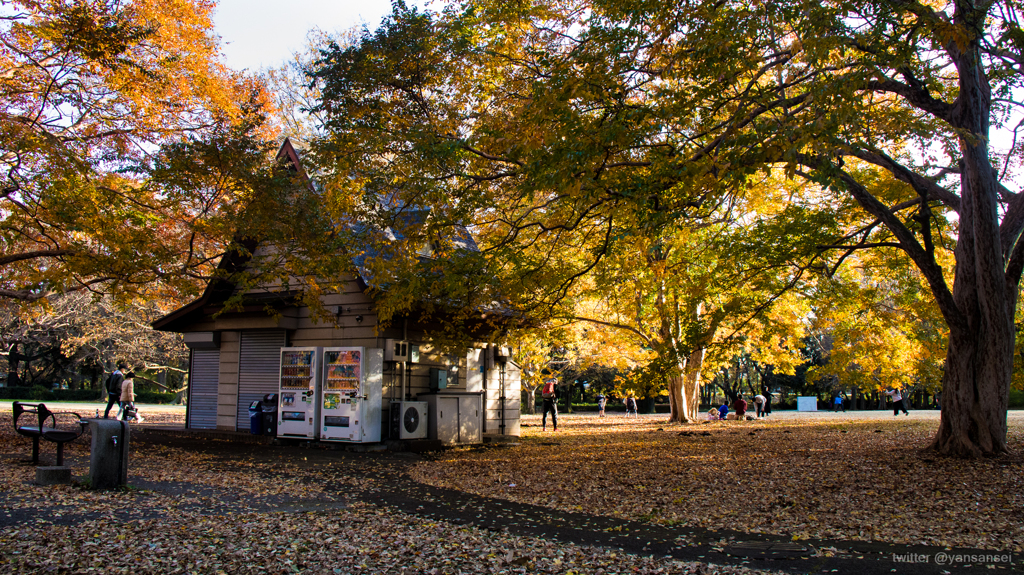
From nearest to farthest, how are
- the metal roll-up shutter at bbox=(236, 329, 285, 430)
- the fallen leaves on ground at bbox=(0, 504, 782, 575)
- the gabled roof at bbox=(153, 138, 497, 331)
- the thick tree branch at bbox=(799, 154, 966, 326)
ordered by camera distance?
the fallen leaves on ground at bbox=(0, 504, 782, 575)
the thick tree branch at bbox=(799, 154, 966, 326)
the gabled roof at bbox=(153, 138, 497, 331)
the metal roll-up shutter at bbox=(236, 329, 285, 430)

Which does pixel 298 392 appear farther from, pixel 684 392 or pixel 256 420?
pixel 684 392

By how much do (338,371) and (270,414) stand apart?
238cm

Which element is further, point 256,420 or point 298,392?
point 256,420

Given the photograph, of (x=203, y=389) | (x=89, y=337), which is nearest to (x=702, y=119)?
(x=203, y=389)

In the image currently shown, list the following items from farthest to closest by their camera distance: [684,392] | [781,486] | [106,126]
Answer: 1. [684,392]
2. [106,126]
3. [781,486]

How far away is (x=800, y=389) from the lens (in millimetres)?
53219

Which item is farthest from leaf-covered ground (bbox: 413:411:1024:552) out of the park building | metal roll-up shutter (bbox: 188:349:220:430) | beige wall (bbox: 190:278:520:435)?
metal roll-up shutter (bbox: 188:349:220:430)

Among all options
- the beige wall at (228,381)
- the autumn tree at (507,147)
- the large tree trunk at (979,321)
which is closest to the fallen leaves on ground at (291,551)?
the autumn tree at (507,147)

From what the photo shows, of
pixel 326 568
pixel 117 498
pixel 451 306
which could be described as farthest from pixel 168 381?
pixel 326 568

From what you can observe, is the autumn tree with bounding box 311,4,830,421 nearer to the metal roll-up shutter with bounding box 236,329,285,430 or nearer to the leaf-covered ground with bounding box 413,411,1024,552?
the leaf-covered ground with bounding box 413,411,1024,552

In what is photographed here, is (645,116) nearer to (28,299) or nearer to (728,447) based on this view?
(728,447)

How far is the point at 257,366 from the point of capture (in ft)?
50.6

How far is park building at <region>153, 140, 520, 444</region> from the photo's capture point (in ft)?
43.7

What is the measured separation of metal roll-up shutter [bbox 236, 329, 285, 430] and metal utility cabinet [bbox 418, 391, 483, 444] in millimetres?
3728
